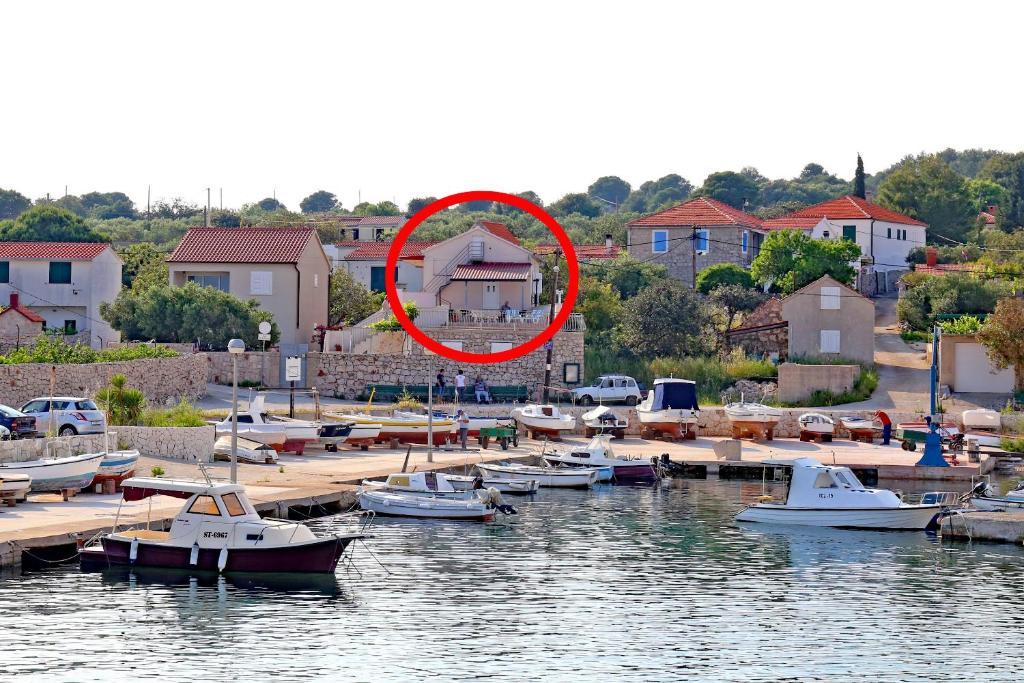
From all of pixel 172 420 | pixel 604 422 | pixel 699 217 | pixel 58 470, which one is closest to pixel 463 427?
pixel 604 422

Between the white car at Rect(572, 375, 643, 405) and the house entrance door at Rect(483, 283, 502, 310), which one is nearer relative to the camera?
the white car at Rect(572, 375, 643, 405)

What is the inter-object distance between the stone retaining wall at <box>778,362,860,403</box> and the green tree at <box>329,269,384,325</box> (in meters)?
26.0

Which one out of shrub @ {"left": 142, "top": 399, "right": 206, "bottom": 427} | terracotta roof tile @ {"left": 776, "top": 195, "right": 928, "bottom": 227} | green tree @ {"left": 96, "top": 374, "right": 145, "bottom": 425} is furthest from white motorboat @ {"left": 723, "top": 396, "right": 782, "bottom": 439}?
terracotta roof tile @ {"left": 776, "top": 195, "right": 928, "bottom": 227}

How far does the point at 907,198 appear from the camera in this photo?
395 ft

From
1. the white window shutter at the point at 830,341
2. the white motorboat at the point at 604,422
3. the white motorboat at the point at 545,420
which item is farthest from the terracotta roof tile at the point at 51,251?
the white window shutter at the point at 830,341

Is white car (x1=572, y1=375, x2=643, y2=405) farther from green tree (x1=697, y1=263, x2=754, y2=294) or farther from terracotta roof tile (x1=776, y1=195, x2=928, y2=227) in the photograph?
terracotta roof tile (x1=776, y1=195, x2=928, y2=227)

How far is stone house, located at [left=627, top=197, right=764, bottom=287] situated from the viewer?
96.2 m

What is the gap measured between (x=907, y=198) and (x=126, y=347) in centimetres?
7223

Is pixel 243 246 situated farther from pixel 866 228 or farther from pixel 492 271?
pixel 866 228

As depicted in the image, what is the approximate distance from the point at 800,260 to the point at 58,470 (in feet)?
174

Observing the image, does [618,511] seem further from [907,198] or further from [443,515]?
[907,198]


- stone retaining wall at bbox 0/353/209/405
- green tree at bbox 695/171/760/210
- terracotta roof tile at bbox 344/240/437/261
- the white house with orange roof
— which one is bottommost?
stone retaining wall at bbox 0/353/209/405

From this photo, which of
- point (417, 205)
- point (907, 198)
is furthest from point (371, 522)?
point (417, 205)

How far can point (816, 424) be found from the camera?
64.8 m
